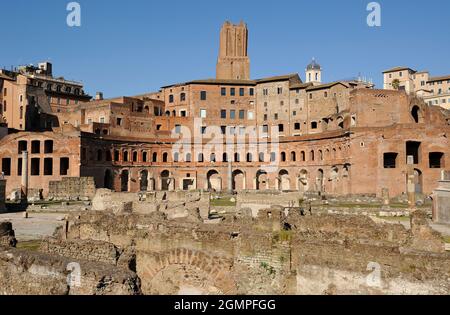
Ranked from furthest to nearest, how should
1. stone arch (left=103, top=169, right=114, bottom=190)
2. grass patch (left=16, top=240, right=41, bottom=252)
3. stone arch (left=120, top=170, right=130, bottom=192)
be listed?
stone arch (left=120, top=170, right=130, bottom=192)
stone arch (left=103, top=169, right=114, bottom=190)
grass patch (left=16, top=240, right=41, bottom=252)

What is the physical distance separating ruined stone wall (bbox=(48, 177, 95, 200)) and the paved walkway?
34.9 feet

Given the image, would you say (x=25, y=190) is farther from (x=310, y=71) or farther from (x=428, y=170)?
(x=310, y=71)

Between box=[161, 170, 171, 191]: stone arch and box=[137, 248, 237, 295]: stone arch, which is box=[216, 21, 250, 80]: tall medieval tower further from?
box=[137, 248, 237, 295]: stone arch

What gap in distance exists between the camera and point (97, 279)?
29.9 ft

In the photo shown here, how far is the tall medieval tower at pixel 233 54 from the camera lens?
264 feet

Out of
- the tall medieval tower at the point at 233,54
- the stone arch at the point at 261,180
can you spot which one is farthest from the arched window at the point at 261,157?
the tall medieval tower at the point at 233,54

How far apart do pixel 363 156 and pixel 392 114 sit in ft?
35.1

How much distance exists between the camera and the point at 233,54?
8112 centimetres

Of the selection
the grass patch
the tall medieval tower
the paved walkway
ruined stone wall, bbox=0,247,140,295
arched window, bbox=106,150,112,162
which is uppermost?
the tall medieval tower

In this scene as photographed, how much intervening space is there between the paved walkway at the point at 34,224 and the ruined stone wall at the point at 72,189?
10623 mm

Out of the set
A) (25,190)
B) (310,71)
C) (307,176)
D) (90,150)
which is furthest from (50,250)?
(310,71)

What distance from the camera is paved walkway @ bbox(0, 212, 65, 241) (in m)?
24.6

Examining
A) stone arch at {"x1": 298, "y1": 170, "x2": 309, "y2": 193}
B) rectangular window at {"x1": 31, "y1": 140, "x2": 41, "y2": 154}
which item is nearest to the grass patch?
rectangular window at {"x1": 31, "y1": 140, "x2": 41, "y2": 154}

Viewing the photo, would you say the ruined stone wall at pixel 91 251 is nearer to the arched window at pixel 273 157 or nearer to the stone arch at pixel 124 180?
the stone arch at pixel 124 180
